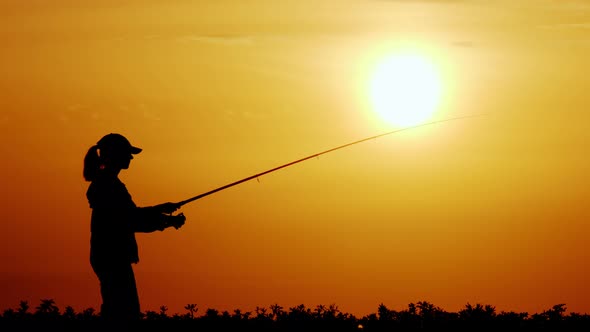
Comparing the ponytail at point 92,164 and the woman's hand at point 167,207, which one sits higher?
the ponytail at point 92,164

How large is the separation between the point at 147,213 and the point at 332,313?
3.58 metres

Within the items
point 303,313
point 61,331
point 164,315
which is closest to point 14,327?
point 61,331

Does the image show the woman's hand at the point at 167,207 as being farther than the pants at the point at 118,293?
Yes

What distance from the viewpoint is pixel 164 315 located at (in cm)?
2008

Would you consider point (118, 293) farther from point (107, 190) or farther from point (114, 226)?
point (107, 190)

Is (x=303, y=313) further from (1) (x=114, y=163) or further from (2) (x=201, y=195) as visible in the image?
(1) (x=114, y=163)

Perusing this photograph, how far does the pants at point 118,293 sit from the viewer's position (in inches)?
696

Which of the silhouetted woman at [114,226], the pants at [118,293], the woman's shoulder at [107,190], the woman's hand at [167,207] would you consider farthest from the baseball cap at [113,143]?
the pants at [118,293]

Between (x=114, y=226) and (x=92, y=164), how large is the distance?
2.66ft

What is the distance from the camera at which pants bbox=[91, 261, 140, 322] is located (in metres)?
17.7

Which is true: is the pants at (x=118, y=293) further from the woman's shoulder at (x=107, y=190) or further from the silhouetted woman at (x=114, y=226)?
the woman's shoulder at (x=107, y=190)

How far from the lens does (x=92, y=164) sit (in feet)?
58.7

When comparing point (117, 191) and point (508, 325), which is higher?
point (117, 191)

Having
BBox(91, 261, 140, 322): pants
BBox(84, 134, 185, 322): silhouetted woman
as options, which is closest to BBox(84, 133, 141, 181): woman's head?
BBox(84, 134, 185, 322): silhouetted woman
